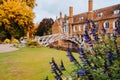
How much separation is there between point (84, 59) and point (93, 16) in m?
51.4

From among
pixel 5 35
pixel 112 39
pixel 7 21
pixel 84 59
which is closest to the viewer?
pixel 84 59

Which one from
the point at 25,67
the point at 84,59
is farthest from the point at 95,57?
the point at 25,67

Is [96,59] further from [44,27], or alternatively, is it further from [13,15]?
[44,27]

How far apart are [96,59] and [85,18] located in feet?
157

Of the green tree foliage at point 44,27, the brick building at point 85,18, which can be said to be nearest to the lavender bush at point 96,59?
the brick building at point 85,18

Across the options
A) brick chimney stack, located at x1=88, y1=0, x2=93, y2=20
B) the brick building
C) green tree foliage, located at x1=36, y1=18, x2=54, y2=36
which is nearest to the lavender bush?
the brick building

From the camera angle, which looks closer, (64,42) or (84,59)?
(84,59)

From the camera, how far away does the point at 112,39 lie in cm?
468

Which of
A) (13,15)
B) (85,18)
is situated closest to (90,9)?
(85,18)

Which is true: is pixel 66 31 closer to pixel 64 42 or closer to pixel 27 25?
pixel 64 42

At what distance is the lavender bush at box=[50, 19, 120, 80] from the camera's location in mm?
3961

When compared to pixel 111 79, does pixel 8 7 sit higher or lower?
higher

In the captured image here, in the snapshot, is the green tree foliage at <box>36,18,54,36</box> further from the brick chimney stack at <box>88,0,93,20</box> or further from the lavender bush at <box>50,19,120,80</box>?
the lavender bush at <box>50,19,120,80</box>

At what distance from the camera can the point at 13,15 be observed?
40469 millimetres
